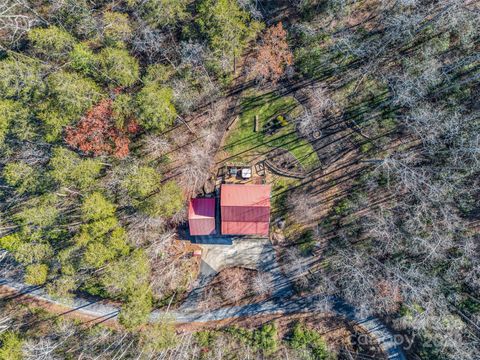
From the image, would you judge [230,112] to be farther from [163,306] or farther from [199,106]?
[163,306]

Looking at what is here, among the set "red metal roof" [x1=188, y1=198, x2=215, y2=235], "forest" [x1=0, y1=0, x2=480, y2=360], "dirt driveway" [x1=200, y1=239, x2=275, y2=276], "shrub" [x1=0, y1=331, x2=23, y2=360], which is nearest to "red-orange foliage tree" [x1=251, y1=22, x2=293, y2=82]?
"forest" [x1=0, y1=0, x2=480, y2=360]

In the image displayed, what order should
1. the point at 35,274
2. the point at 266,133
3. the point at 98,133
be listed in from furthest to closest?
the point at 266,133, the point at 35,274, the point at 98,133

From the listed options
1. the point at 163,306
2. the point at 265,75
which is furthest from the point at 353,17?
the point at 163,306

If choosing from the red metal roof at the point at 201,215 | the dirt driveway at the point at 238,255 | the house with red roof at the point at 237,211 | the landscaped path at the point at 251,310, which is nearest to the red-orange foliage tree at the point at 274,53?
the house with red roof at the point at 237,211

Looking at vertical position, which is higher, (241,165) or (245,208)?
(241,165)

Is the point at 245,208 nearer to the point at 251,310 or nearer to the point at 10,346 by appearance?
the point at 251,310

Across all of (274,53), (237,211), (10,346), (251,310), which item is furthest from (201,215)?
(10,346)
